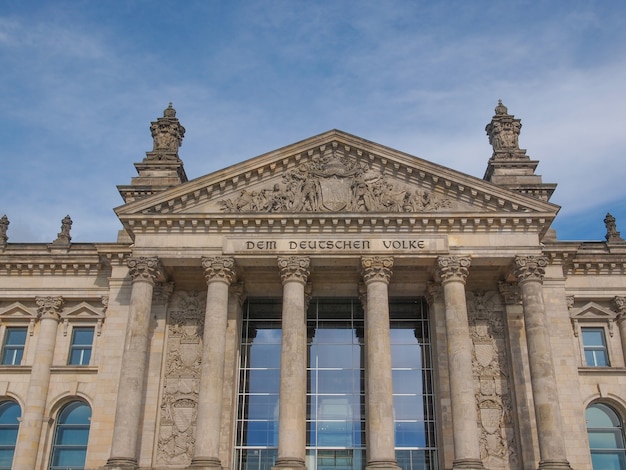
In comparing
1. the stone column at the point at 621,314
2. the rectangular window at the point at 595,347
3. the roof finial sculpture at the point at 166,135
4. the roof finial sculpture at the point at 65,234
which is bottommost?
the rectangular window at the point at 595,347

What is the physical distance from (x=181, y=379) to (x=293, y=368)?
5.78m

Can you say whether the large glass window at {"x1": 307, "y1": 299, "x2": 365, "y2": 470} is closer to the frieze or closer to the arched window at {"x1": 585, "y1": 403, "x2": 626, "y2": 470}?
the frieze

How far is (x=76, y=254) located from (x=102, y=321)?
141 inches

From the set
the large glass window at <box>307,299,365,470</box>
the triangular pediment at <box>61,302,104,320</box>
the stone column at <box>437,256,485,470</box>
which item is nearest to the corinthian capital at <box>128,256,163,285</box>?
the triangular pediment at <box>61,302,104,320</box>

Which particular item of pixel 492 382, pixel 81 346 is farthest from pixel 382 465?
pixel 81 346

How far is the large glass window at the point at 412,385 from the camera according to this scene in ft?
106

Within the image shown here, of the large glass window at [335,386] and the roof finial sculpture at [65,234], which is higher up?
the roof finial sculpture at [65,234]

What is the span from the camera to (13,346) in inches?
1436

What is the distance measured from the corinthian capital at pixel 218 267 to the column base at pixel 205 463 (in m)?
7.46

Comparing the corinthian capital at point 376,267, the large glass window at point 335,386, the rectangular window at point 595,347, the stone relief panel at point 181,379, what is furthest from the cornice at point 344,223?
the rectangular window at point 595,347

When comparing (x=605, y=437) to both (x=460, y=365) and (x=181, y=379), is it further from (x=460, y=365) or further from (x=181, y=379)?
(x=181, y=379)

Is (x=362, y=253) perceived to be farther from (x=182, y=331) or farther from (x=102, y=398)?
(x=102, y=398)

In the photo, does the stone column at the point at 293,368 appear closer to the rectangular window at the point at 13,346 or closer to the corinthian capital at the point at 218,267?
the corinthian capital at the point at 218,267

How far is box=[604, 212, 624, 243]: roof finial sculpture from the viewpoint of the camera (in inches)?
1468
